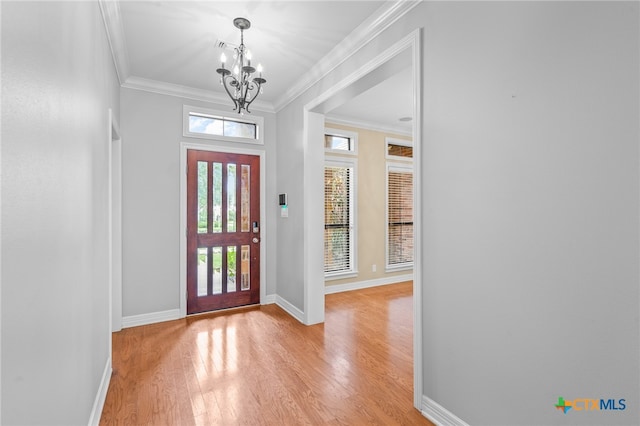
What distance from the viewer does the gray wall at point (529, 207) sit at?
121 centimetres

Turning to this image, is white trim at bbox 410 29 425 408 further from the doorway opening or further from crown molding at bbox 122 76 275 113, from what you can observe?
crown molding at bbox 122 76 275 113

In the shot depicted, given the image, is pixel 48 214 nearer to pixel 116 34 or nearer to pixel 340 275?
pixel 116 34

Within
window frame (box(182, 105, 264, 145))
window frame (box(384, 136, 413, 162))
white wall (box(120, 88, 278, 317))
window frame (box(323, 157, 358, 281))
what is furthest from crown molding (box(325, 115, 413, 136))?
white wall (box(120, 88, 278, 317))

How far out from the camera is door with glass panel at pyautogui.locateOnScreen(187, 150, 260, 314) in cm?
391

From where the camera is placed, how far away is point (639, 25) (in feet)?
3.76

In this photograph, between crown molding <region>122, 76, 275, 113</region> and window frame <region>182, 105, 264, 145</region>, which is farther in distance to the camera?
window frame <region>182, 105, 264, 145</region>

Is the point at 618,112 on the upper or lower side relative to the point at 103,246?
upper

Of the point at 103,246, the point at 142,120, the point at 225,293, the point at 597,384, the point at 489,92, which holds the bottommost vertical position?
the point at 225,293

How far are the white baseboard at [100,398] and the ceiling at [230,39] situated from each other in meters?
2.60

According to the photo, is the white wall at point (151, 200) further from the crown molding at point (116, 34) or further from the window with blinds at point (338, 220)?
the window with blinds at point (338, 220)

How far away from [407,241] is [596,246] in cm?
454

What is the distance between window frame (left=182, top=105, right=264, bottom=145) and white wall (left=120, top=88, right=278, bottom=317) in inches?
2.3

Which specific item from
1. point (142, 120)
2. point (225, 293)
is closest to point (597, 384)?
point (225, 293)

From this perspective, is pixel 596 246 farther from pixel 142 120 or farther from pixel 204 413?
pixel 142 120
